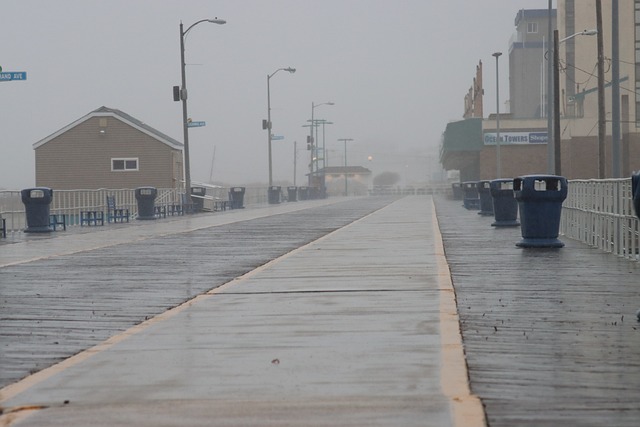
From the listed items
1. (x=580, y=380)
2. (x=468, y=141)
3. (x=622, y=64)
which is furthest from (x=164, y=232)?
(x=622, y=64)

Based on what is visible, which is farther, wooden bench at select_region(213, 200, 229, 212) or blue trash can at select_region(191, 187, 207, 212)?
wooden bench at select_region(213, 200, 229, 212)

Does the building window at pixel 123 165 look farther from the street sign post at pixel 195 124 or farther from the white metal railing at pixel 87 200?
the street sign post at pixel 195 124

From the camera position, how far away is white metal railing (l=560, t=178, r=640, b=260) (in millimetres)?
18172

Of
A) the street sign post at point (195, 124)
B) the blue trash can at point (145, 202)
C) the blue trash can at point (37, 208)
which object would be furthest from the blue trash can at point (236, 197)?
the blue trash can at point (37, 208)

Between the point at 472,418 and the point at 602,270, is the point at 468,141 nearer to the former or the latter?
the point at 602,270

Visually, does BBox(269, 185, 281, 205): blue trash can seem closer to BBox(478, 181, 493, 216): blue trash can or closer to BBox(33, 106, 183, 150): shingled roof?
BBox(33, 106, 183, 150): shingled roof

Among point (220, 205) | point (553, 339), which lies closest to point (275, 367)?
point (553, 339)

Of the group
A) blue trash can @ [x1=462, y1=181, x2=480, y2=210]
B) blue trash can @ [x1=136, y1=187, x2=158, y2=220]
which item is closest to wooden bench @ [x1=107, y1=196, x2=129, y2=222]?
blue trash can @ [x1=136, y1=187, x2=158, y2=220]

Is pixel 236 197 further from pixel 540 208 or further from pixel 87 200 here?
pixel 540 208

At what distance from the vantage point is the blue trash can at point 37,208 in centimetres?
3247

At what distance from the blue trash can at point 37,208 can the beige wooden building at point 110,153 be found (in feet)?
120

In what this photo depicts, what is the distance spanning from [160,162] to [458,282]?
56732 millimetres

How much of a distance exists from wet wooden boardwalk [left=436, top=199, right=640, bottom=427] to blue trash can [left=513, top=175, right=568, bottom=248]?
278cm

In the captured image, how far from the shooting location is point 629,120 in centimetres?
8938
